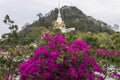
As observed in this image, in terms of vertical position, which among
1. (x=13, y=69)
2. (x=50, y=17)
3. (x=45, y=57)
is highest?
(x=45, y=57)

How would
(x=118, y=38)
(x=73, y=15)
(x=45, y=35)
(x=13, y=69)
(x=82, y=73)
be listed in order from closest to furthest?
(x=82, y=73) → (x=45, y=35) → (x=13, y=69) → (x=118, y=38) → (x=73, y=15)

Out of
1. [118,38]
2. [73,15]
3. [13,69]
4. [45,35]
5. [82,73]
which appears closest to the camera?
[82,73]

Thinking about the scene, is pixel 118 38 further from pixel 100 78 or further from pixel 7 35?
pixel 100 78

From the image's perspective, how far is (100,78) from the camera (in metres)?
10.4

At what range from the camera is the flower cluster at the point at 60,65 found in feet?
31.6

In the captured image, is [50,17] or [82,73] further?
[50,17]

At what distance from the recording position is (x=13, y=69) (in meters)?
13.0

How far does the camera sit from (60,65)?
380 inches

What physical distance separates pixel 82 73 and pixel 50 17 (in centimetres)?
8457

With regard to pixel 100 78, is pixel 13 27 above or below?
above

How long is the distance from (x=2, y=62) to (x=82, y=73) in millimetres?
4130

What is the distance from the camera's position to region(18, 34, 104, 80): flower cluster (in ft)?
31.6

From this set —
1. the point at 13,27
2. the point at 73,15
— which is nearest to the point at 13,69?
the point at 13,27

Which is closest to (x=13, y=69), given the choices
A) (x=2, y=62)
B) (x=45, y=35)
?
(x=2, y=62)
